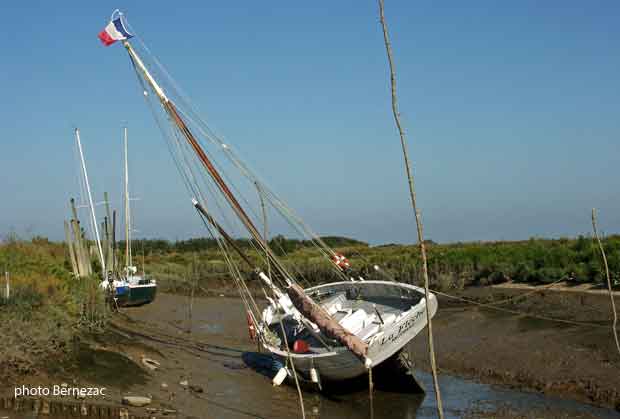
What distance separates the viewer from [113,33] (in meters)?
14.6

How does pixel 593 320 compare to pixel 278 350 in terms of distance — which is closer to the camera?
pixel 278 350

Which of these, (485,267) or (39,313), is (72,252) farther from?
(485,267)

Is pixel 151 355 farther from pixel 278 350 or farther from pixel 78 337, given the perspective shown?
pixel 278 350

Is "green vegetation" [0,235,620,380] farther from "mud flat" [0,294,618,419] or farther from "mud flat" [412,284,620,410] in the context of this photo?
"mud flat" [412,284,620,410]

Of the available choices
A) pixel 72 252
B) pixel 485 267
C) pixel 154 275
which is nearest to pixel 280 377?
pixel 72 252

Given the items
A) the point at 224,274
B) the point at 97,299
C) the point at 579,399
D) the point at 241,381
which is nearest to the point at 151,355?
the point at 241,381

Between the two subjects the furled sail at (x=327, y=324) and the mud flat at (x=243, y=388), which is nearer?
the mud flat at (x=243, y=388)

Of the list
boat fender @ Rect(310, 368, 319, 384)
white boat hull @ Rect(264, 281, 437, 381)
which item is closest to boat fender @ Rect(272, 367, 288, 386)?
white boat hull @ Rect(264, 281, 437, 381)

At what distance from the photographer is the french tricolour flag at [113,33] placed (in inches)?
575

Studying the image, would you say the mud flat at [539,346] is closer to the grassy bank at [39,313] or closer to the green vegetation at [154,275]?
the green vegetation at [154,275]

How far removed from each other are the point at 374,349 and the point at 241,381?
3594 millimetres

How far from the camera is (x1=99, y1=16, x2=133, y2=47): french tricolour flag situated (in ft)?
47.9

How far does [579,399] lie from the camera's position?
13.0 m

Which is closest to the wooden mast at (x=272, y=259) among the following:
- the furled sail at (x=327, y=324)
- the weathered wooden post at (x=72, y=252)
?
the furled sail at (x=327, y=324)
